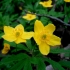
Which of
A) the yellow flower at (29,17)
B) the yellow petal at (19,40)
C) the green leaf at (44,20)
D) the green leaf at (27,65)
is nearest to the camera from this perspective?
the green leaf at (27,65)

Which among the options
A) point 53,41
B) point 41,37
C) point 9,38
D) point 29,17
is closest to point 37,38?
point 41,37

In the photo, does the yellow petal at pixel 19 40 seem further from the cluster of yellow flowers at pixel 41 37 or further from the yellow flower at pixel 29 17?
the yellow flower at pixel 29 17

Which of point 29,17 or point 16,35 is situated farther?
point 29,17

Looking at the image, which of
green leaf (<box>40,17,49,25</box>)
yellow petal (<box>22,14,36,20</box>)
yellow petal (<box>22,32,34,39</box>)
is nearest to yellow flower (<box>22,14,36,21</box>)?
yellow petal (<box>22,14,36,20</box>)

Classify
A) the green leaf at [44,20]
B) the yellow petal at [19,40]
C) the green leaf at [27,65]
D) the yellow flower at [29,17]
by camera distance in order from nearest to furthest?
the green leaf at [27,65], the yellow petal at [19,40], the green leaf at [44,20], the yellow flower at [29,17]

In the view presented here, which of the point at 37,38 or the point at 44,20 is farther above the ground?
the point at 37,38

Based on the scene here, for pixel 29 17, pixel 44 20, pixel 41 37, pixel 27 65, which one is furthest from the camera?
pixel 29 17

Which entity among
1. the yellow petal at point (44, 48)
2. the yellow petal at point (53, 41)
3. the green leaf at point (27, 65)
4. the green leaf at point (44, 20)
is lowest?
the green leaf at point (44, 20)

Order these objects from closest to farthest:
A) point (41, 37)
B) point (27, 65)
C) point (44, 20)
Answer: point (27, 65)
point (41, 37)
point (44, 20)

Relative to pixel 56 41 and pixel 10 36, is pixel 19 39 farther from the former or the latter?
pixel 56 41

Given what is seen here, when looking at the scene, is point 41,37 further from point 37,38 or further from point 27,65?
point 27,65

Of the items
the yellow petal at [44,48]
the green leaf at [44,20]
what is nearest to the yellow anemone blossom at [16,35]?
the yellow petal at [44,48]

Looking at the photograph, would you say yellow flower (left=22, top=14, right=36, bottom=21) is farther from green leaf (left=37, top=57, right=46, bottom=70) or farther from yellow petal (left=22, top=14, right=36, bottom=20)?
green leaf (left=37, top=57, right=46, bottom=70)
